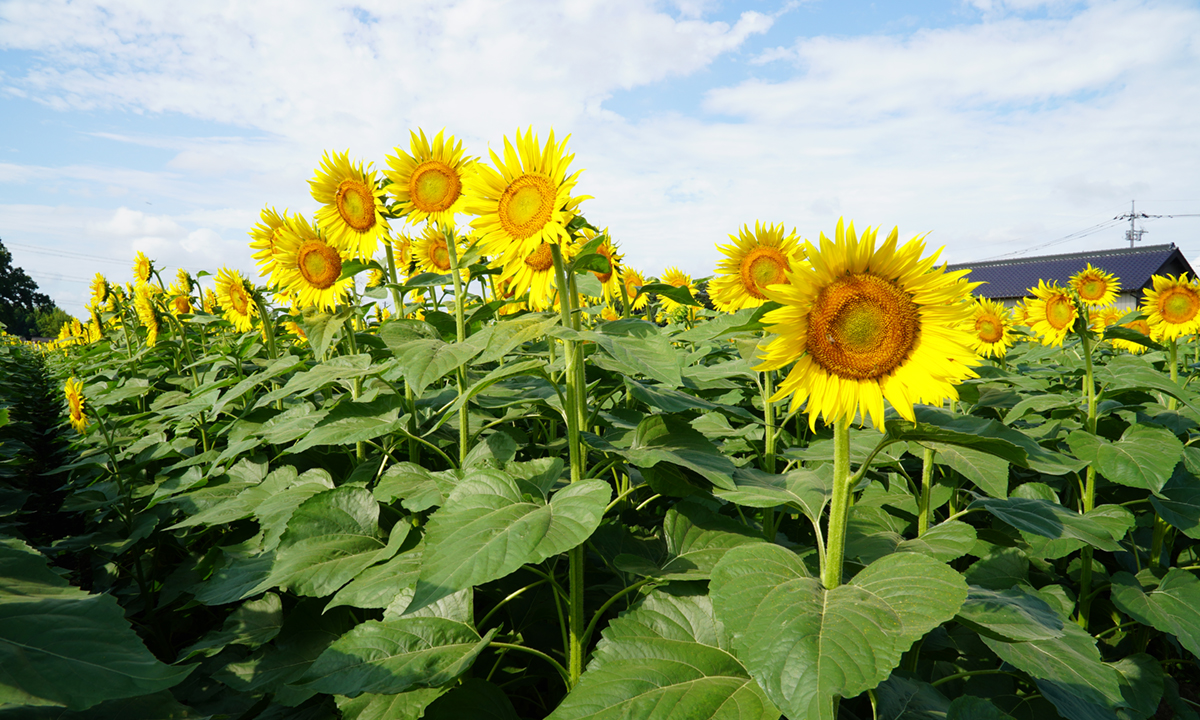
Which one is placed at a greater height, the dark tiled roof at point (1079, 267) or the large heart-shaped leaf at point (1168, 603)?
the dark tiled roof at point (1079, 267)

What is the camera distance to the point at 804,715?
1.14m

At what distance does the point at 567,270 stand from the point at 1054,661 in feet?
5.73

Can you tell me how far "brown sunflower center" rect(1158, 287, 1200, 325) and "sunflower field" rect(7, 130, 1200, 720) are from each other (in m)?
1.67

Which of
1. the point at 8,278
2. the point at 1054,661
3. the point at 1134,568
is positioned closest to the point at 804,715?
the point at 1054,661

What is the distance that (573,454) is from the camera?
6.55ft

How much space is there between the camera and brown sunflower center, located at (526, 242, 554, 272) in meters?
2.33

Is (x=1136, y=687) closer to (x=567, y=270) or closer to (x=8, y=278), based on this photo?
(x=567, y=270)

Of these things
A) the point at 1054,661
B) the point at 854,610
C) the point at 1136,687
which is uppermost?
the point at 854,610

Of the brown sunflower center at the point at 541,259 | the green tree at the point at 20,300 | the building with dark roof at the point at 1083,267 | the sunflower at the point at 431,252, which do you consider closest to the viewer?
the brown sunflower center at the point at 541,259

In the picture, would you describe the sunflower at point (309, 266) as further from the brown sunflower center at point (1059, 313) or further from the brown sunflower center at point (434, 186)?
the brown sunflower center at point (1059, 313)

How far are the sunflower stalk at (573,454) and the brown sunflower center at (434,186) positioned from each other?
988 millimetres

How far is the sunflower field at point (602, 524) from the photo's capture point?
1.37 m

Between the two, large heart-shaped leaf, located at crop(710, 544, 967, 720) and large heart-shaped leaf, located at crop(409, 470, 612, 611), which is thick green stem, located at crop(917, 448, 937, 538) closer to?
large heart-shaped leaf, located at crop(710, 544, 967, 720)

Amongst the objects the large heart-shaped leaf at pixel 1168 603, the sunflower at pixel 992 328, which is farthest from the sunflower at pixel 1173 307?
the large heart-shaped leaf at pixel 1168 603
